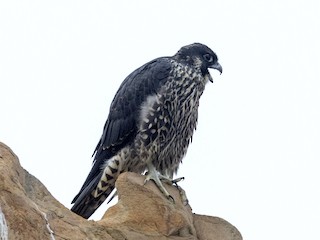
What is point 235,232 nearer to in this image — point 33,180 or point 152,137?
point 152,137

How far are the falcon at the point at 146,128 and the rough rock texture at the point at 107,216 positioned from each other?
23.5 inches

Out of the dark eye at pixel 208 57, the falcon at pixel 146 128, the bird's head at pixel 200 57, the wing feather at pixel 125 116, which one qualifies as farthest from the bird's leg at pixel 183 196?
the dark eye at pixel 208 57

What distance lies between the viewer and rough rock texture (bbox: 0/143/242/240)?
514 cm

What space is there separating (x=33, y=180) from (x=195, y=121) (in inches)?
84.3

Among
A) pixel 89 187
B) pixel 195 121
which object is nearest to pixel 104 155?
pixel 89 187

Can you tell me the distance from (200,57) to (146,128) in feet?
3.17

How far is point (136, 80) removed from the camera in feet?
24.3

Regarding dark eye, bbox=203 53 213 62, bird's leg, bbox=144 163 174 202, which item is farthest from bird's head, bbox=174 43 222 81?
bird's leg, bbox=144 163 174 202

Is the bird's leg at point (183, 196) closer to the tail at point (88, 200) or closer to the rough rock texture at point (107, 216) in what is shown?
the rough rock texture at point (107, 216)

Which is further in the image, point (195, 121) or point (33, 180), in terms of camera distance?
point (195, 121)

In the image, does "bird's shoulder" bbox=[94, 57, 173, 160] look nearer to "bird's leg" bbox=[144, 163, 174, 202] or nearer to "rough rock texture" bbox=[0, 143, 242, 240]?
"bird's leg" bbox=[144, 163, 174, 202]

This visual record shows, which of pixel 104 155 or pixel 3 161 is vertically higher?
pixel 104 155

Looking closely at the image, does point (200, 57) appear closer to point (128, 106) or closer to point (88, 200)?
point (128, 106)

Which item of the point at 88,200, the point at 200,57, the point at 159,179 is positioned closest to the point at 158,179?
the point at 159,179
